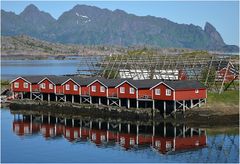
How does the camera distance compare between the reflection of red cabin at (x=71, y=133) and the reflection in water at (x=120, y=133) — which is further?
the reflection of red cabin at (x=71, y=133)

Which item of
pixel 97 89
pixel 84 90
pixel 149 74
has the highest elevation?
pixel 149 74

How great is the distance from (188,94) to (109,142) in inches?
596

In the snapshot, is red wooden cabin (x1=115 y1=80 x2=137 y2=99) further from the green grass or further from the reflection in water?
the green grass

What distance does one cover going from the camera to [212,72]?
78062 mm

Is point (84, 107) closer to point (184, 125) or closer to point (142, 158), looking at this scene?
point (184, 125)

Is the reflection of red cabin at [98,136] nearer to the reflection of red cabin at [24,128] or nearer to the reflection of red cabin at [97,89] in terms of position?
the reflection of red cabin at [24,128]

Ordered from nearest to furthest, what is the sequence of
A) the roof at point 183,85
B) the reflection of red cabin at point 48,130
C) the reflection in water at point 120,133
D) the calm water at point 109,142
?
the calm water at point 109,142, the reflection in water at point 120,133, the reflection of red cabin at point 48,130, the roof at point 183,85

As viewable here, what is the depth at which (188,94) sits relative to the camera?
6438cm

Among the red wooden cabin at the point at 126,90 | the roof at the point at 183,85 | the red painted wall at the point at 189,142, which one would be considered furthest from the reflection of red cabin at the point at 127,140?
the red wooden cabin at the point at 126,90

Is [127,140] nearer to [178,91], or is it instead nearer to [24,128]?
[178,91]

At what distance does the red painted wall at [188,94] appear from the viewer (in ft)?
209

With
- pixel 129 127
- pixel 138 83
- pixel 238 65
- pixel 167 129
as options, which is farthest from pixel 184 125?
pixel 238 65

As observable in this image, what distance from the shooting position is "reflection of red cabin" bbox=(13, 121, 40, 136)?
60.1 meters

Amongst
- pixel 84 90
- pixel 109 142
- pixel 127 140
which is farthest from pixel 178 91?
pixel 84 90
